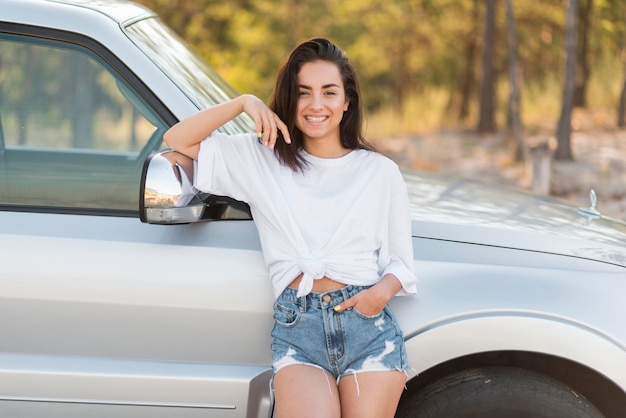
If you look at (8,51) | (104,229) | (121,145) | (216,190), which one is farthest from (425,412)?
(121,145)

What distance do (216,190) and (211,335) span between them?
1.41 feet

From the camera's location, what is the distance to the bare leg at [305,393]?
2.67 meters

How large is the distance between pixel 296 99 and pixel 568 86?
8119 mm

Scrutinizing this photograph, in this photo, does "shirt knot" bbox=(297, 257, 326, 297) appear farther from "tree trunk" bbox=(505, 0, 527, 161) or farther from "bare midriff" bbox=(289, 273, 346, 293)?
"tree trunk" bbox=(505, 0, 527, 161)

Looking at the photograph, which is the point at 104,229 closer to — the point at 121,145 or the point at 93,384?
the point at 93,384

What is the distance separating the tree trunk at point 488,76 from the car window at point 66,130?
928cm

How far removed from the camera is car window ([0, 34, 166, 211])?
10.1ft

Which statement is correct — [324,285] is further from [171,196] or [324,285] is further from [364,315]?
[171,196]

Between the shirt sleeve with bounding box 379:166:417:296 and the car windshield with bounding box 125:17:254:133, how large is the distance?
2.06 ft

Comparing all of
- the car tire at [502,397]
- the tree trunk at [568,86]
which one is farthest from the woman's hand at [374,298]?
the tree trunk at [568,86]

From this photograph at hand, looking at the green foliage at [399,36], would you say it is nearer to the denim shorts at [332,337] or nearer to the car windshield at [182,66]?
the car windshield at [182,66]

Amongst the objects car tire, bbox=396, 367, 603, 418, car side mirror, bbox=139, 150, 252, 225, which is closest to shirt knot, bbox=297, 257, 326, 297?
car side mirror, bbox=139, 150, 252, 225

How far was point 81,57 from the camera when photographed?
10.3 feet

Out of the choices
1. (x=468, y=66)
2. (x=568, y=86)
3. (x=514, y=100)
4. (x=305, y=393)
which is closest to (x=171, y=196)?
(x=305, y=393)
